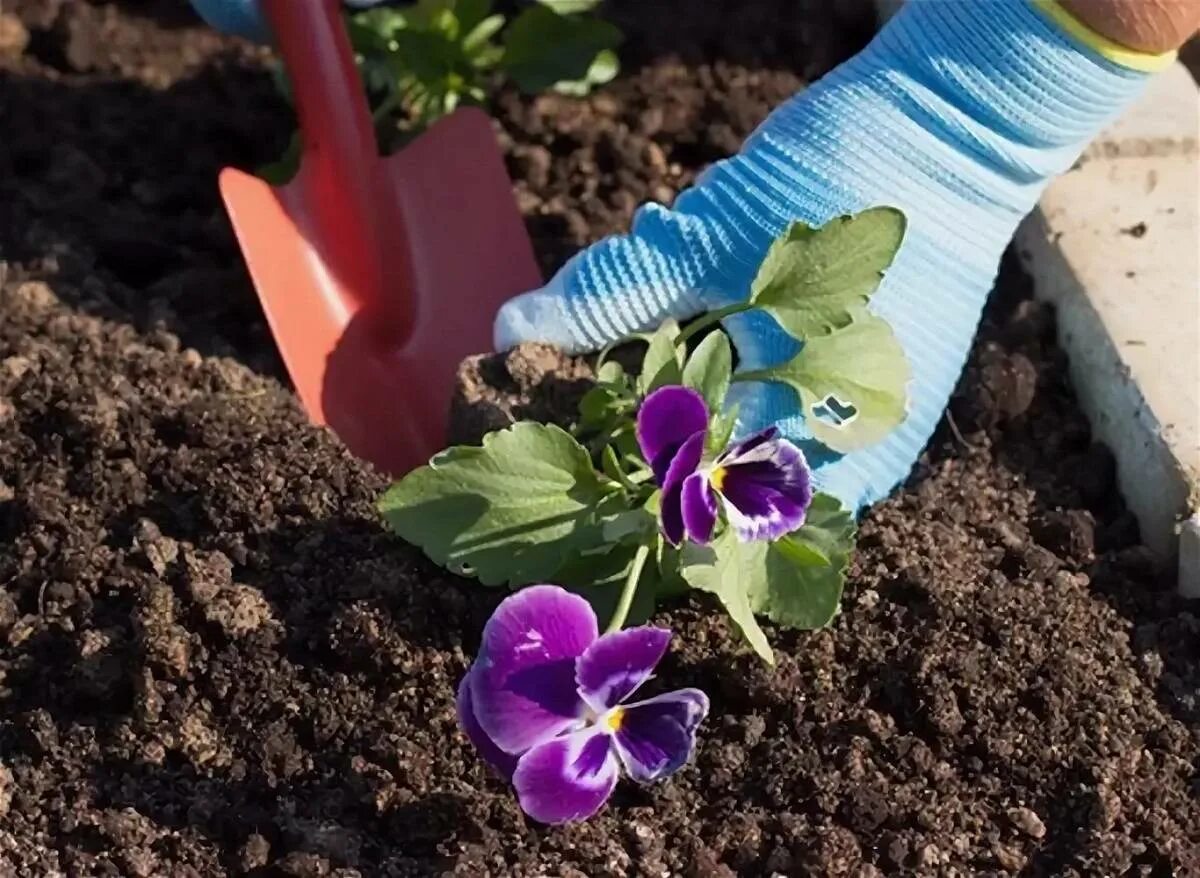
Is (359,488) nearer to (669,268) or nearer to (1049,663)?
(669,268)

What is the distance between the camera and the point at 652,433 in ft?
3.99

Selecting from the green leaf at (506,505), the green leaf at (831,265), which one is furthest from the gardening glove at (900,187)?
the green leaf at (506,505)

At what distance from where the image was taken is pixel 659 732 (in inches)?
46.7

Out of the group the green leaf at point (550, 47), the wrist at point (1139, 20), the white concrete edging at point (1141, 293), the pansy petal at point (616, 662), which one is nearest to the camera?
the pansy petal at point (616, 662)

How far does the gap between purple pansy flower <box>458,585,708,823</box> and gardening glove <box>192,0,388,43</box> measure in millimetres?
801

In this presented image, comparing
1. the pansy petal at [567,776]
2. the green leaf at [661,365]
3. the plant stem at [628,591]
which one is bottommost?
the pansy petal at [567,776]

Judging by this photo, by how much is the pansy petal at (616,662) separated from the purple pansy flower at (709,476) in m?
0.07

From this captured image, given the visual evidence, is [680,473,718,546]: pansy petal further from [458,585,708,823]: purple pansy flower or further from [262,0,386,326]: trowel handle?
[262,0,386,326]: trowel handle

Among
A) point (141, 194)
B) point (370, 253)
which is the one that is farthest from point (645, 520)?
point (141, 194)

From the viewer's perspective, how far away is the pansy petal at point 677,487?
3.92 ft

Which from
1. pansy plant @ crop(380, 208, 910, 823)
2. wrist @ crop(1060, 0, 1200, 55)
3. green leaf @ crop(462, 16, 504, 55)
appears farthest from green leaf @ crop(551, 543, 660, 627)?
green leaf @ crop(462, 16, 504, 55)

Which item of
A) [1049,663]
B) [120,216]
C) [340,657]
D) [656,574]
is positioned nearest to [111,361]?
[120,216]

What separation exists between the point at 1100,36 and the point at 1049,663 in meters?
0.52

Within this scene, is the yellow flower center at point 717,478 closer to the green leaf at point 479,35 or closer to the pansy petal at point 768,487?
the pansy petal at point 768,487
